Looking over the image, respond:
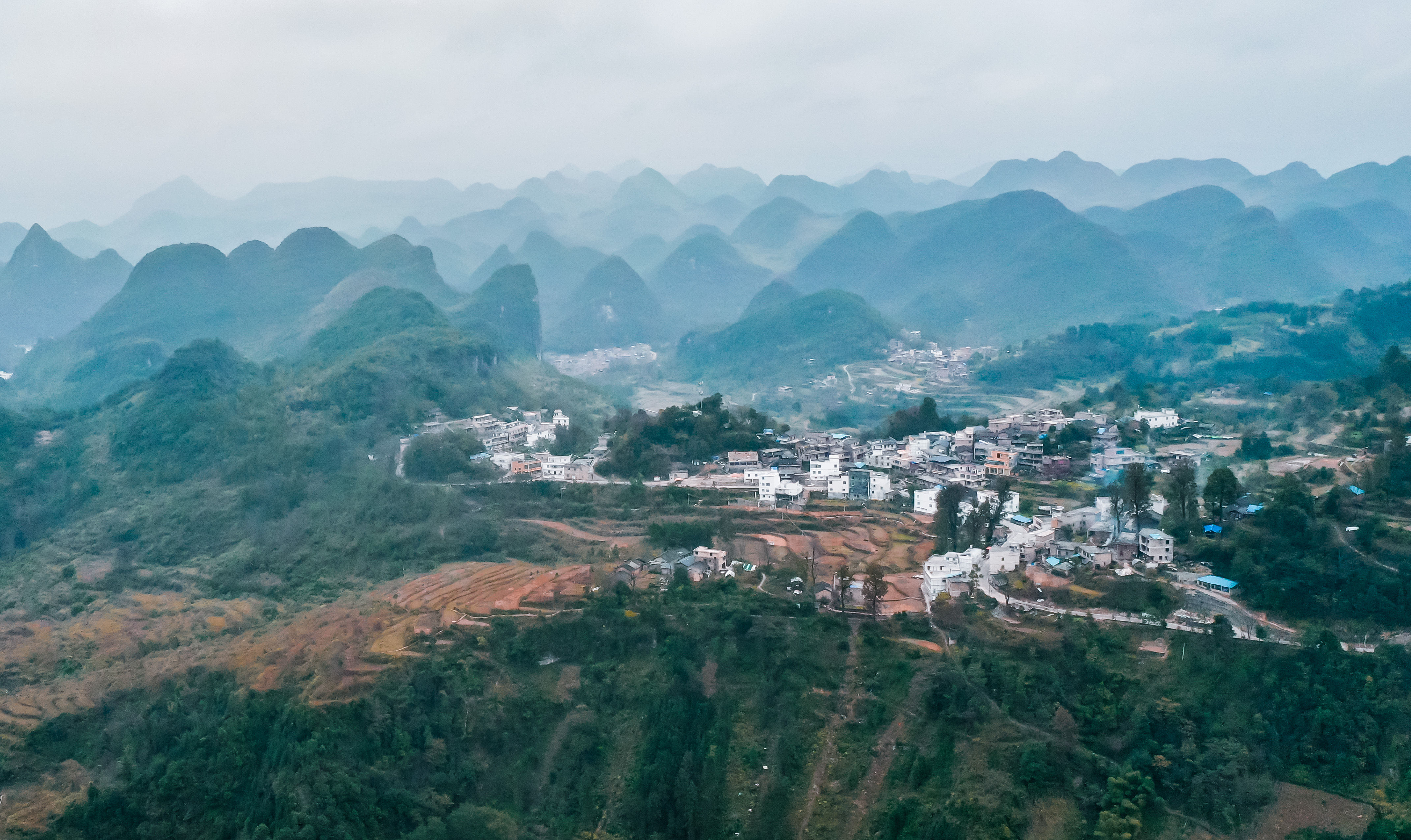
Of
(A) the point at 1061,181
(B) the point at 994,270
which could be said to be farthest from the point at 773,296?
(A) the point at 1061,181

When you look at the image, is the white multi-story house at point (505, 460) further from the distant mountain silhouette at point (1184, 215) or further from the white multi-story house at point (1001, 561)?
the distant mountain silhouette at point (1184, 215)

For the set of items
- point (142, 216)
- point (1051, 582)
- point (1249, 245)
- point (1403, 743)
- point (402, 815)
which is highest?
point (142, 216)

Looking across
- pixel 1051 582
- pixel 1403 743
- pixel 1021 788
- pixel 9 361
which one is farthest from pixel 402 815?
pixel 9 361

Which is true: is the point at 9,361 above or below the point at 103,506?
above

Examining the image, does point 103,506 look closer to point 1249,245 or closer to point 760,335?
point 760,335

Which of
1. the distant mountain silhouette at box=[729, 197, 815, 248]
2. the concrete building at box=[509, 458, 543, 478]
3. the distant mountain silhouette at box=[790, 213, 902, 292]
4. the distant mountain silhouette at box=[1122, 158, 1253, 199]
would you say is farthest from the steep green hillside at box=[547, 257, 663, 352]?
the distant mountain silhouette at box=[1122, 158, 1253, 199]

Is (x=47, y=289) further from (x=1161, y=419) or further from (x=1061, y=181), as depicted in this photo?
(x=1061, y=181)
